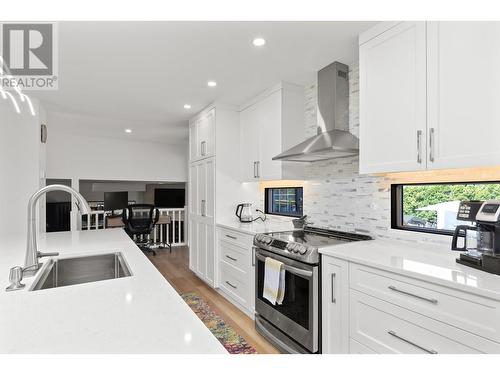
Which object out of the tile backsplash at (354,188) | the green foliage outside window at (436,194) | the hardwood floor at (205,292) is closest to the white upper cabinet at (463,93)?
the tile backsplash at (354,188)

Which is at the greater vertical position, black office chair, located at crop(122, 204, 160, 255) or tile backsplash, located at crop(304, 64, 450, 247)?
tile backsplash, located at crop(304, 64, 450, 247)

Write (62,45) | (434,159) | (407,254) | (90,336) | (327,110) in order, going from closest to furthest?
(90,336) → (434,159) → (407,254) → (62,45) → (327,110)

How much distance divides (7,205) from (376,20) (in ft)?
14.0

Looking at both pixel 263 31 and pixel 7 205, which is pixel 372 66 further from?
pixel 7 205

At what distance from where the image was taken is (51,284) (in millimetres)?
1574

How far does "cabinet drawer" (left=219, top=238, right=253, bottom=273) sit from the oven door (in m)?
0.49

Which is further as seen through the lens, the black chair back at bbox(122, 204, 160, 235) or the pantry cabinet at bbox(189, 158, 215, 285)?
the black chair back at bbox(122, 204, 160, 235)

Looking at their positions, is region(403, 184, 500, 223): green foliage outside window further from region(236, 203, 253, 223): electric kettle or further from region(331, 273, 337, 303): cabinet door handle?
region(236, 203, 253, 223): electric kettle

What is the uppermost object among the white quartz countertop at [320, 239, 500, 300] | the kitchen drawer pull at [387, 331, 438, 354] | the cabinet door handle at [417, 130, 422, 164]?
the cabinet door handle at [417, 130, 422, 164]

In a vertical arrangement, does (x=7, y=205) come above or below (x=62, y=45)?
below

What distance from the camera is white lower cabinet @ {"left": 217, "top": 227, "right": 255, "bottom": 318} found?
2766 mm

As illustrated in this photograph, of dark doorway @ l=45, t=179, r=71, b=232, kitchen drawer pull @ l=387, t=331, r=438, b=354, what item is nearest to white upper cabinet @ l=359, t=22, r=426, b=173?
kitchen drawer pull @ l=387, t=331, r=438, b=354

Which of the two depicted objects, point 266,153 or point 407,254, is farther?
point 266,153
